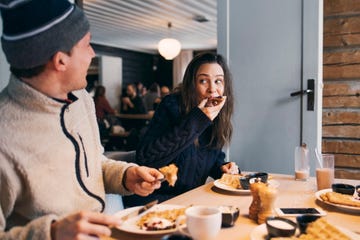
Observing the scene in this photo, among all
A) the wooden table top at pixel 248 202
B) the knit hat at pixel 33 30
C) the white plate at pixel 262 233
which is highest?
the knit hat at pixel 33 30

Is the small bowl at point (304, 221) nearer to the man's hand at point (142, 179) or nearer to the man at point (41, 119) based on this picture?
the man's hand at point (142, 179)

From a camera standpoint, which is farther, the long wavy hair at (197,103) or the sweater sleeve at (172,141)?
the long wavy hair at (197,103)

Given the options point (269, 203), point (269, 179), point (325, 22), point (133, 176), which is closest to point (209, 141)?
point (269, 179)

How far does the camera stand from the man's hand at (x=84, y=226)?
0.84 metres

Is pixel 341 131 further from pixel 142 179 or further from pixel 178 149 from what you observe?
pixel 142 179

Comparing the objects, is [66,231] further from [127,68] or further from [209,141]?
[127,68]

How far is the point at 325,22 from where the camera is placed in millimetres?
3021

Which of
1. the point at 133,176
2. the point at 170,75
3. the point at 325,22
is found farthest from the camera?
the point at 170,75

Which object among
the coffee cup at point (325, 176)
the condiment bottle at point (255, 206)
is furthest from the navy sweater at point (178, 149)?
the condiment bottle at point (255, 206)

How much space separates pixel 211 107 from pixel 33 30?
1073 mm

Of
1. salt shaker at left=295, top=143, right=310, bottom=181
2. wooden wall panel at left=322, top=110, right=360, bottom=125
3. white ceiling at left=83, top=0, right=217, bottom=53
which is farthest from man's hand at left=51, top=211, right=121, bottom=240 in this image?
white ceiling at left=83, top=0, right=217, bottom=53

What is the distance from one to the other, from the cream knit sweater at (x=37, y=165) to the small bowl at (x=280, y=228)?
56cm

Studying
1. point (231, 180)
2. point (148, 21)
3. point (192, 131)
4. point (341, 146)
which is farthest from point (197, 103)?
point (148, 21)

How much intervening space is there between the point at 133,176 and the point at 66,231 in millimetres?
547
